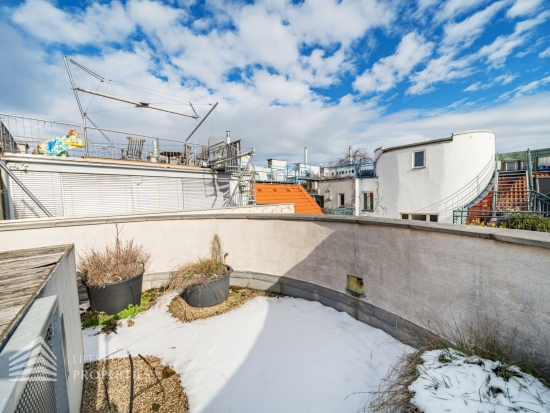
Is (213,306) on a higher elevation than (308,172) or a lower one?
lower

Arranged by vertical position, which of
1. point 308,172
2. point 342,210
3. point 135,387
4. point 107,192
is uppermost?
point 308,172

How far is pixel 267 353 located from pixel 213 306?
1.69 m

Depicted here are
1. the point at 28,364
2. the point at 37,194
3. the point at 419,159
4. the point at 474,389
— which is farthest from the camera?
the point at 419,159

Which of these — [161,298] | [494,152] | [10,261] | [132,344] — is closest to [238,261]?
[161,298]

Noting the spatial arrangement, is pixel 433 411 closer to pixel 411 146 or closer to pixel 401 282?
Result: pixel 401 282

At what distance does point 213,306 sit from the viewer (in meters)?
4.46

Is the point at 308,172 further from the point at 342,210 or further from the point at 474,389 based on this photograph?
the point at 474,389

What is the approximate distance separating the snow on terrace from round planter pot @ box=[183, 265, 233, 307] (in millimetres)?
405

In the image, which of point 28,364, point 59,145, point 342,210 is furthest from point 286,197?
point 28,364

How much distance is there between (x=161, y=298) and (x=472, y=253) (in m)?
5.18

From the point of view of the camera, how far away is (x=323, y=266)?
13.9 feet

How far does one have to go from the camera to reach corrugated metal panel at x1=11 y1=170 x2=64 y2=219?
6941mm

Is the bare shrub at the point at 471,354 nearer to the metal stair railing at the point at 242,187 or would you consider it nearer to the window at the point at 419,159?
the metal stair railing at the point at 242,187

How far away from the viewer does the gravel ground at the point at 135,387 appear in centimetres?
251
